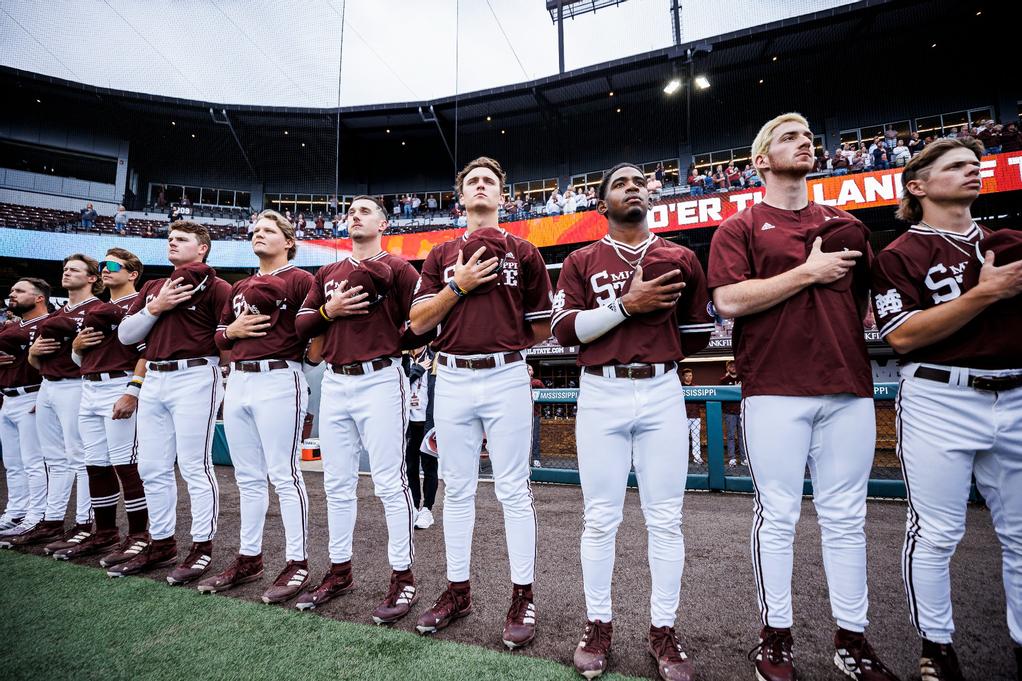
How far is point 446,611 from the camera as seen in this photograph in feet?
8.29

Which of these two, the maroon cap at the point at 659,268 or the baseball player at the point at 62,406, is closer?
the maroon cap at the point at 659,268

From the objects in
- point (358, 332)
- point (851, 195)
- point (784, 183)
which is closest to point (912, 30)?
point (851, 195)

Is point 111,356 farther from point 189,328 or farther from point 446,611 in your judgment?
point 446,611

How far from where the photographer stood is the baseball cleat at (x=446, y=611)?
244 cm

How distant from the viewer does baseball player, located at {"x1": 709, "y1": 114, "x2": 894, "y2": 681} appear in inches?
79.0

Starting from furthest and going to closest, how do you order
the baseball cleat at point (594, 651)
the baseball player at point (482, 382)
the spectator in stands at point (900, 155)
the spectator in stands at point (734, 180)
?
the spectator in stands at point (734, 180) → the spectator in stands at point (900, 155) → the baseball player at point (482, 382) → the baseball cleat at point (594, 651)

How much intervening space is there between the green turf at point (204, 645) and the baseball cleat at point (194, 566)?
0.27 ft

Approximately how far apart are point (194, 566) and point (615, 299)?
3307 mm

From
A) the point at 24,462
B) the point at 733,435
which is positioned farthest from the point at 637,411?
the point at 24,462

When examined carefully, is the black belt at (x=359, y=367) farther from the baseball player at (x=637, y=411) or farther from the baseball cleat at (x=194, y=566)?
the baseball cleat at (x=194, y=566)

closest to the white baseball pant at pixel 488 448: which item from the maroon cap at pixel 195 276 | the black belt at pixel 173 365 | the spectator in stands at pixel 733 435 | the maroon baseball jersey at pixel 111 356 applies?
the black belt at pixel 173 365

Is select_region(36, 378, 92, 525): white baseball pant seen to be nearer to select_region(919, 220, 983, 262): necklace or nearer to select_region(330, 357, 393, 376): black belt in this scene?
select_region(330, 357, 393, 376): black belt

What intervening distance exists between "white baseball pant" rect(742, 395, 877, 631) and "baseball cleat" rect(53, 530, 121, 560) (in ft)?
15.8

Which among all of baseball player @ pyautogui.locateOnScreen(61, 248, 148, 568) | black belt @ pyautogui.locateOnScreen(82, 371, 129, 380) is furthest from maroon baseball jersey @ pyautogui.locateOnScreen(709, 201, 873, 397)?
black belt @ pyautogui.locateOnScreen(82, 371, 129, 380)
